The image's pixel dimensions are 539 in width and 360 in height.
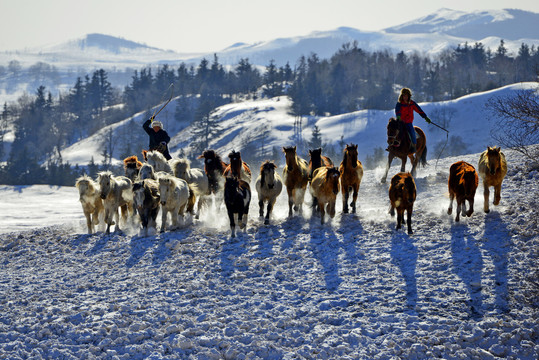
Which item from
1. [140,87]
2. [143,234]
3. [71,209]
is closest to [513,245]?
[143,234]

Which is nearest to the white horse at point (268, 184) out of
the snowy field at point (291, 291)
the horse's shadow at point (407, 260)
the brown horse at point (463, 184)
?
the snowy field at point (291, 291)

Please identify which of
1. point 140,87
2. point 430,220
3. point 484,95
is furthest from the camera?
point 140,87

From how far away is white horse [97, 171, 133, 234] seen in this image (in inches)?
591

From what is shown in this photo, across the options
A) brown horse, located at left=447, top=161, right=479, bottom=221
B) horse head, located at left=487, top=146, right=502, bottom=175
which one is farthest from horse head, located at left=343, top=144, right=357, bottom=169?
horse head, located at left=487, top=146, right=502, bottom=175

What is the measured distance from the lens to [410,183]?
40.8 ft

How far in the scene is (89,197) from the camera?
15.6m

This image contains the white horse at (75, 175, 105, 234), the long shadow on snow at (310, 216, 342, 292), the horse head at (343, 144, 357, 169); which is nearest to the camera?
the long shadow on snow at (310, 216, 342, 292)

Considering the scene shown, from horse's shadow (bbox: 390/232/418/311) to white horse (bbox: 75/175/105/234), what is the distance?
824 cm

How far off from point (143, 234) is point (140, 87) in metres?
127

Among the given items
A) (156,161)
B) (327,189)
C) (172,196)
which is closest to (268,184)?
(327,189)

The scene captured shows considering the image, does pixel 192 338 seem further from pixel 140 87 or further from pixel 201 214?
pixel 140 87

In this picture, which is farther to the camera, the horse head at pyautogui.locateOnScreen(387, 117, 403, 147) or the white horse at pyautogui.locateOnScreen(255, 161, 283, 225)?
the horse head at pyautogui.locateOnScreen(387, 117, 403, 147)

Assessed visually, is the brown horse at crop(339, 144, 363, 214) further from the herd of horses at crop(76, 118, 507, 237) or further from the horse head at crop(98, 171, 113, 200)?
the horse head at crop(98, 171, 113, 200)

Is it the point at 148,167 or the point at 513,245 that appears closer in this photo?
the point at 513,245
